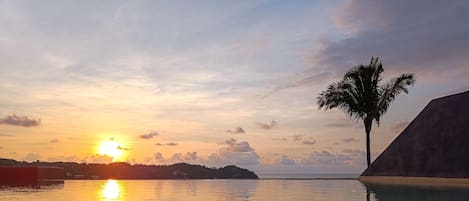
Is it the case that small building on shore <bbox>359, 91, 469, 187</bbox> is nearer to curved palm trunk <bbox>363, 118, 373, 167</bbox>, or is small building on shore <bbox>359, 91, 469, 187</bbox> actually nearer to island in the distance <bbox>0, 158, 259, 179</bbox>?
curved palm trunk <bbox>363, 118, 373, 167</bbox>

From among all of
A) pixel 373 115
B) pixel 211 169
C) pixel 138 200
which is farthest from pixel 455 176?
pixel 211 169

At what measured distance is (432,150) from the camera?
2877 cm

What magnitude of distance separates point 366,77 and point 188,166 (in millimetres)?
20126

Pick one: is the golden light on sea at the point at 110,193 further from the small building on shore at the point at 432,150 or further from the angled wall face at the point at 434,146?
the angled wall face at the point at 434,146

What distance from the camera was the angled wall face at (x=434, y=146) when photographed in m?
26.9

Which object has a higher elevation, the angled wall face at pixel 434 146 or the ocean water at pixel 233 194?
the angled wall face at pixel 434 146

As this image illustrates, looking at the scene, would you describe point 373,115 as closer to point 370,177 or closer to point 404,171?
point 370,177

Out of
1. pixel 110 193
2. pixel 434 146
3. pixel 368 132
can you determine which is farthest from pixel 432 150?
pixel 110 193

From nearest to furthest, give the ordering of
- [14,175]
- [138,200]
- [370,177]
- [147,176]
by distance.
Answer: [138,200], [370,177], [14,175], [147,176]

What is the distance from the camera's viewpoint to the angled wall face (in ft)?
88.3

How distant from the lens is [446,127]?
1151 inches

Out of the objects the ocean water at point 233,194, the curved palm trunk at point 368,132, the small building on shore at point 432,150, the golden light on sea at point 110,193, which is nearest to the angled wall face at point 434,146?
the small building on shore at point 432,150

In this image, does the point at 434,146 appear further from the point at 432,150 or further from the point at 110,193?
the point at 110,193

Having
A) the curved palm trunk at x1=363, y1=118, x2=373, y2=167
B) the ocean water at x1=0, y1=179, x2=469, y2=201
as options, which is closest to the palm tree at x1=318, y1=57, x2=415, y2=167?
the curved palm trunk at x1=363, y1=118, x2=373, y2=167
